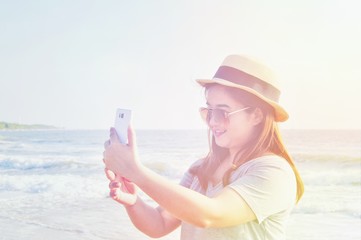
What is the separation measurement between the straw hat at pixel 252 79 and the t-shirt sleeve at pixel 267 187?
0.41 feet

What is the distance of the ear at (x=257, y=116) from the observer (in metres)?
1.21

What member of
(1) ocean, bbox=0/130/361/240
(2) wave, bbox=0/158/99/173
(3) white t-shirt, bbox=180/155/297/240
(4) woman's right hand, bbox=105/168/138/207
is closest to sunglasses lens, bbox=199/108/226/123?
(3) white t-shirt, bbox=180/155/297/240

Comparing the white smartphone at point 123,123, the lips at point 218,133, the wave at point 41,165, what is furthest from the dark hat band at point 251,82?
the wave at point 41,165

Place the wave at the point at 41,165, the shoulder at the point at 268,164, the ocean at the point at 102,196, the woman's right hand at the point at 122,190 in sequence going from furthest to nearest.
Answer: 1. the wave at the point at 41,165
2. the ocean at the point at 102,196
3. the woman's right hand at the point at 122,190
4. the shoulder at the point at 268,164

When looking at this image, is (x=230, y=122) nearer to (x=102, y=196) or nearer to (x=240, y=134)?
(x=240, y=134)

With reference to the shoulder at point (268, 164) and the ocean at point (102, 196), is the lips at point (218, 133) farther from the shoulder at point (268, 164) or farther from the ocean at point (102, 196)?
the ocean at point (102, 196)

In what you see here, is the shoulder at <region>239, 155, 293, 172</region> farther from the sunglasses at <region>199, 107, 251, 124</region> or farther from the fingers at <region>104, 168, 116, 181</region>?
the fingers at <region>104, 168, 116, 181</region>

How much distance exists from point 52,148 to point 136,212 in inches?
545

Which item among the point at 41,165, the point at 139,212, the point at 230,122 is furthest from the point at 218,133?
the point at 41,165

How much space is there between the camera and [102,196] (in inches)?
256

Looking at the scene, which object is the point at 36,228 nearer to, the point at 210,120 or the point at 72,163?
the point at 210,120

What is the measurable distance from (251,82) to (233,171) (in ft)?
0.62

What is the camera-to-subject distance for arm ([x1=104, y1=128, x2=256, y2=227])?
1.03 metres

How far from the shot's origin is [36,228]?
4613 millimetres
